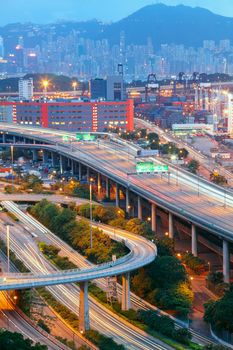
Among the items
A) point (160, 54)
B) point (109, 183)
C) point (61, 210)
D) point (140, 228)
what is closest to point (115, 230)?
point (140, 228)

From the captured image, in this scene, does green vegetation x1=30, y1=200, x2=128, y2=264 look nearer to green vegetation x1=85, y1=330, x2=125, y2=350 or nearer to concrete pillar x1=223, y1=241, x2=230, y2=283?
concrete pillar x1=223, y1=241, x2=230, y2=283

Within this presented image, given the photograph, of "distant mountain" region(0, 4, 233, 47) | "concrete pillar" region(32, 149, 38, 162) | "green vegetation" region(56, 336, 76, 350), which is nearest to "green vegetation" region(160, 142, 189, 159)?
"concrete pillar" region(32, 149, 38, 162)

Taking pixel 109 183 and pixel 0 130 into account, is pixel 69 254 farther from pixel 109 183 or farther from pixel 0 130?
pixel 0 130

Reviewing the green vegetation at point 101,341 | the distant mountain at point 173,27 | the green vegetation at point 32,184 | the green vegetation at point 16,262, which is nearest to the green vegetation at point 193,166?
the green vegetation at point 32,184

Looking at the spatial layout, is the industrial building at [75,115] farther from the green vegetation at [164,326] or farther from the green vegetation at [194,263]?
the green vegetation at [164,326]

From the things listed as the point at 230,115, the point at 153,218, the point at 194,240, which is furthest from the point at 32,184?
the point at 230,115
